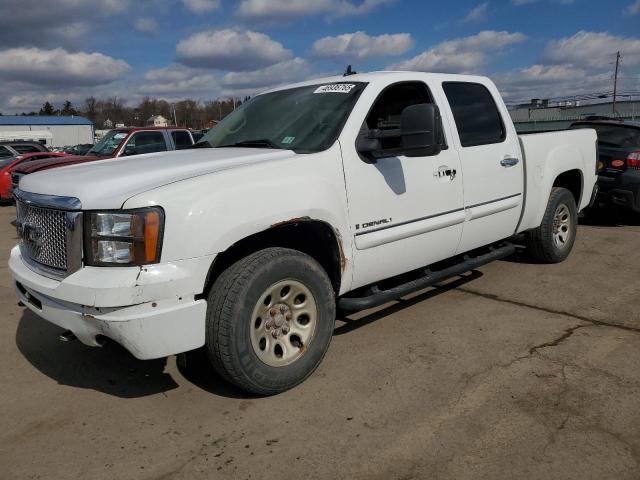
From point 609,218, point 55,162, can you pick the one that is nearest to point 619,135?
point 609,218

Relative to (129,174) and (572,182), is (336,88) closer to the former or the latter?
(129,174)

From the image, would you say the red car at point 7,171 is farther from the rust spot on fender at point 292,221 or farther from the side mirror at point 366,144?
the rust spot on fender at point 292,221

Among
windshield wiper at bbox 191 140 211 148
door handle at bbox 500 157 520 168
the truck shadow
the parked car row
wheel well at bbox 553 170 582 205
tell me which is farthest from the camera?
the parked car row

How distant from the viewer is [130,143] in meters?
11.1

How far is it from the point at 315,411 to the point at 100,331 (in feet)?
4.07

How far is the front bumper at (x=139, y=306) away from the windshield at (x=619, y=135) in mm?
7803

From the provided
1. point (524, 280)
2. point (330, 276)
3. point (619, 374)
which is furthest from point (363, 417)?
point (524, 280)

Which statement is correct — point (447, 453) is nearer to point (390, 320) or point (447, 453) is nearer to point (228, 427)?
point (228, 427)

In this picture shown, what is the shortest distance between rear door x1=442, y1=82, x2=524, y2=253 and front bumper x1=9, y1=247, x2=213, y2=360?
8.18ft

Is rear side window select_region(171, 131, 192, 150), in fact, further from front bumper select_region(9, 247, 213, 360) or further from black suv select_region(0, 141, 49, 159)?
front bumper select_region(9, 247, 213, 360)

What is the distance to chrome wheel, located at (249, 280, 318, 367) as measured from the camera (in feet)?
9.87


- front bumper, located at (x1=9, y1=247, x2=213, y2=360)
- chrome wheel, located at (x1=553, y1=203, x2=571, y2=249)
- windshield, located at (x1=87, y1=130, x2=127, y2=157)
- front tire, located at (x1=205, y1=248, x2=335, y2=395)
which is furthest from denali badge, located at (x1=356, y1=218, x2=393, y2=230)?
windshield, located at (x1=87, y1=130, x2=127, y2=157)

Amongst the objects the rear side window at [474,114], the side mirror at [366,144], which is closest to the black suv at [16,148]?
the rear side window at [474,114]

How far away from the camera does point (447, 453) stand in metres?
2.54
